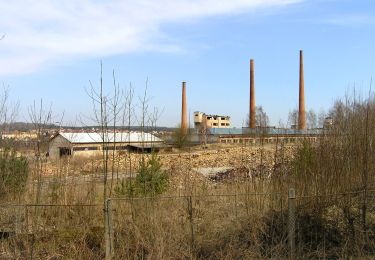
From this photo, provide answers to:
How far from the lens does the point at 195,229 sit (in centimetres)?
805

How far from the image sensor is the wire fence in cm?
741

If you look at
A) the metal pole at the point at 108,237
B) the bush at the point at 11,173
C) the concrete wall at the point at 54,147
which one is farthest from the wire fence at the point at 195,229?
the concrete wall at the point at 54,147

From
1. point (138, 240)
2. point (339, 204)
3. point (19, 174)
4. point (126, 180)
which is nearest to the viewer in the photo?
point (138, 240)

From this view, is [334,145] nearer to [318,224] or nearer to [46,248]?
[318,224]

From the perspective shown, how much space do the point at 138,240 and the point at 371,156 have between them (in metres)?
4.76

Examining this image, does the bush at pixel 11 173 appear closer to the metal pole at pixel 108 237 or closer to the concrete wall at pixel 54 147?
the concrete wall at pixel 54 147

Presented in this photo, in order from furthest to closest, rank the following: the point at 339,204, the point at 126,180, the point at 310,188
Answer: the point at 126,180 → the point at 310,188 → the point at 339,204

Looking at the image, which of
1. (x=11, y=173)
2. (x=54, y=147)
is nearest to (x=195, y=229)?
(x=11, y=173)

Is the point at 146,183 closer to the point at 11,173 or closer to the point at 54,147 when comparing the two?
the point at 11,173

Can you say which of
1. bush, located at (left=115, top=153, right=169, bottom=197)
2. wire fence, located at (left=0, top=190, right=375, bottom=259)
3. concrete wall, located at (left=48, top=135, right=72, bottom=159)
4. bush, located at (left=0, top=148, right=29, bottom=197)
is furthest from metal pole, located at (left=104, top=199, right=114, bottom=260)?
concrete wall, located at (left=48, top=135, right=72, bottom=159)

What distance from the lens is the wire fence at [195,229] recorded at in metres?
7.41

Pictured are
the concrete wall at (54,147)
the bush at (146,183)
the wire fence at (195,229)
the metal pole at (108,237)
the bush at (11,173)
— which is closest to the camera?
the metal pole at (108,237)

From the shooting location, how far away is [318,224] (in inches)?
323

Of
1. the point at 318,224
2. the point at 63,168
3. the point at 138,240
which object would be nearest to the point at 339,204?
the point at 318,224
